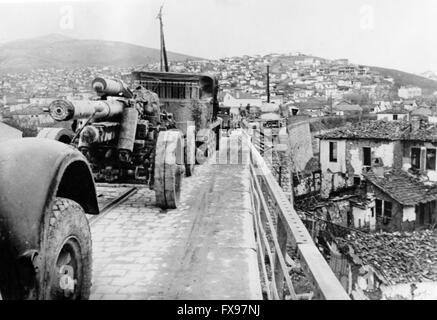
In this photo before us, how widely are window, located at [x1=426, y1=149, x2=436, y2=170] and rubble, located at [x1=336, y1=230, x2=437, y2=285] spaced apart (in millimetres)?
5321

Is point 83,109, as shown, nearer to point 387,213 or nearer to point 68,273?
point 68,273

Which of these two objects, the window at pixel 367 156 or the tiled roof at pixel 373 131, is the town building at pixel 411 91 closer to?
the tiled roof at pixel 373 131

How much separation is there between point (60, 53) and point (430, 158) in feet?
58.2

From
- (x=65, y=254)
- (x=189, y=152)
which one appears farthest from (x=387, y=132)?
(x=65, y=254)

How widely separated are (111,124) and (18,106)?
7.08 feet

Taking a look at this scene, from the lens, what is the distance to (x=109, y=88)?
6777 mm

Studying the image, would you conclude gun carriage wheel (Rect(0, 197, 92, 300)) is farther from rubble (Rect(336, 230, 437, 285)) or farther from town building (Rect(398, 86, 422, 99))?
town building (Rect(398, 86, 422, 99))

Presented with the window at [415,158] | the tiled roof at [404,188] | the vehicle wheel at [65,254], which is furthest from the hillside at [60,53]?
the window at [415,158]

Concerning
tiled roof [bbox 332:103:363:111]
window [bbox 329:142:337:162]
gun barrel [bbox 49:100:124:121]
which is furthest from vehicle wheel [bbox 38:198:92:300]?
tiled roof [bbox 332:103:363:111]

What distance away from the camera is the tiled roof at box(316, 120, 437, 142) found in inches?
866

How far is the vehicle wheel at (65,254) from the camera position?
9.27 ft

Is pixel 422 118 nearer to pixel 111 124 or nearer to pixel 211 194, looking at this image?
pixel 211 194
